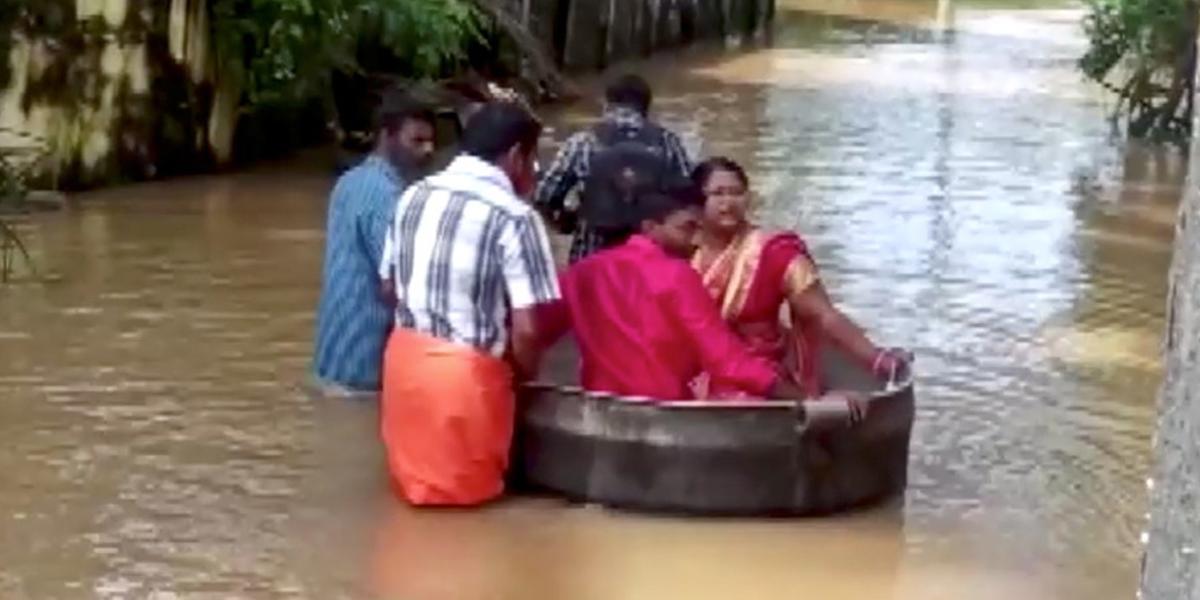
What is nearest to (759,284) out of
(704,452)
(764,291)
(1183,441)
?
(764,291)

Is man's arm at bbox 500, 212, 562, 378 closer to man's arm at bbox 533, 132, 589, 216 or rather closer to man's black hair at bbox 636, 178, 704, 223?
man's black hair at bbox 636, 178, 704, 223

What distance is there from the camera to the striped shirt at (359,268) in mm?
8672

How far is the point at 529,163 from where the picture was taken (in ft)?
25.7

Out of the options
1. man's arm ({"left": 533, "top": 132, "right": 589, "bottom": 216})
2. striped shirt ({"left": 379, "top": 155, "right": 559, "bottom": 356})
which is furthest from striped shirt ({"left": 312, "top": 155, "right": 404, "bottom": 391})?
striped shirt ({"left": 379, "top": 155, "right": 559, "bottom": 356})

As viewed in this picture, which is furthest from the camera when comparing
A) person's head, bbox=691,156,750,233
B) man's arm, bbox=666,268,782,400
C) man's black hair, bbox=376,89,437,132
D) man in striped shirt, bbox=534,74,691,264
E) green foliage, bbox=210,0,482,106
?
green foliage, bbox=210,0,482,106

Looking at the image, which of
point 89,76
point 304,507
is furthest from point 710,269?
point 89,76

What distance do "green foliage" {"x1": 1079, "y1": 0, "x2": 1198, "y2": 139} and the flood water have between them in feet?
7.93

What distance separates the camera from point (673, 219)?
7.45 metres

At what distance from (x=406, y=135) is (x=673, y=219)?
1630 mm

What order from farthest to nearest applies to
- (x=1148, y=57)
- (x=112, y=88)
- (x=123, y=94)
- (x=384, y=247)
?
(x=1148, y=57) → (x=123, y=94) → (x=112, y=88) → (x=384, y=247)

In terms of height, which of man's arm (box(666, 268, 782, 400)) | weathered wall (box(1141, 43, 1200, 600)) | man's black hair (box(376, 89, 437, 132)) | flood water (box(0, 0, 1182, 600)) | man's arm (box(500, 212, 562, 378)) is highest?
weathered wall (box(1141, 43, 1200, 600))

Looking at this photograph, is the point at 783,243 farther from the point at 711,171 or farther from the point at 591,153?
the point at 591,153

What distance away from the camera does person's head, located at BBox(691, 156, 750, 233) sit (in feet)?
25.0

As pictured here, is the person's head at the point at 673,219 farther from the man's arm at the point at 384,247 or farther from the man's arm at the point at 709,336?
the man's arm at the point at 384,247
